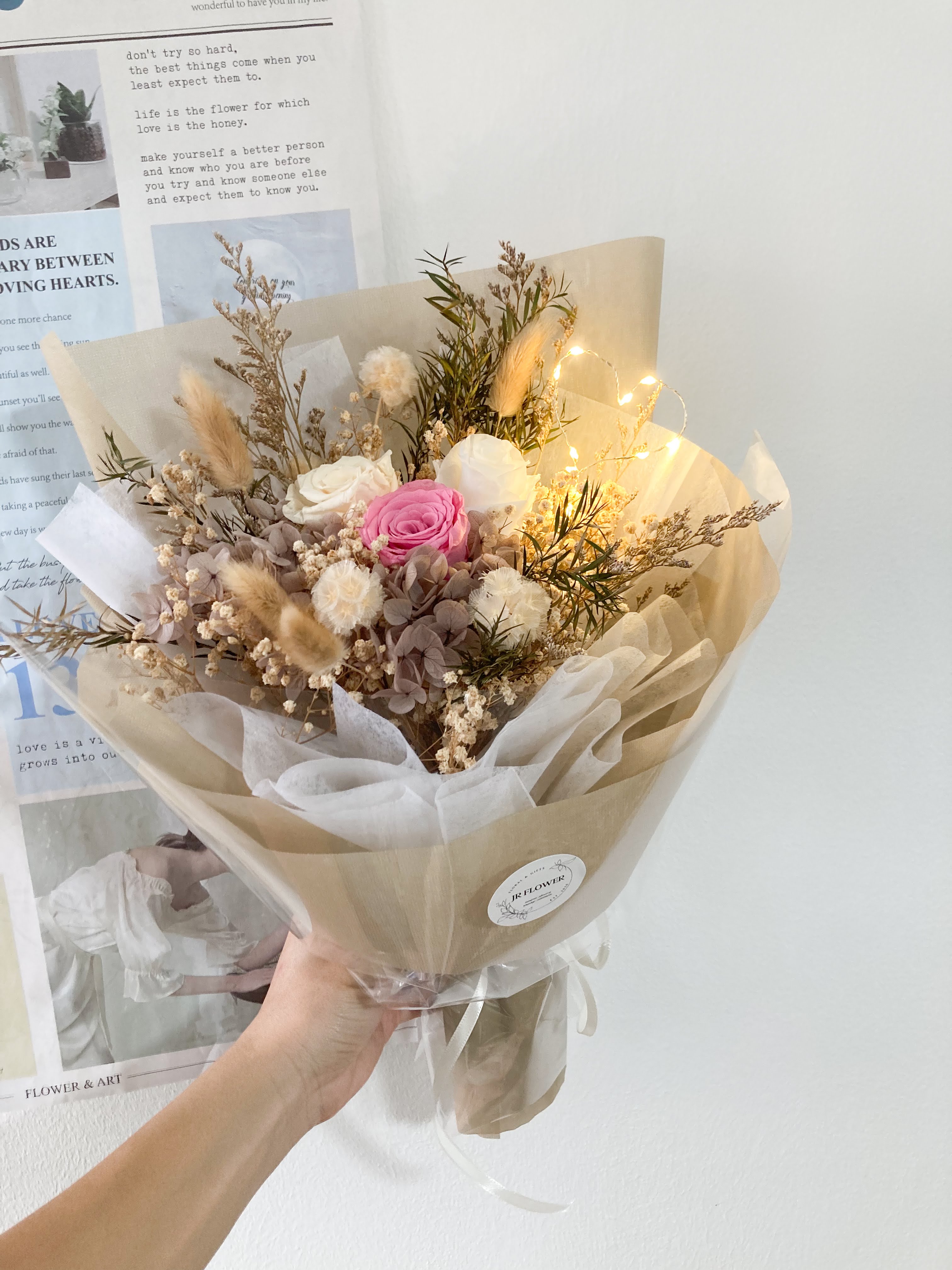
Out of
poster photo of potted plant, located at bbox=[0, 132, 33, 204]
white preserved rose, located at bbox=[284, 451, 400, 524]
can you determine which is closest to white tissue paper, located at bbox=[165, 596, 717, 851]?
white preserved rose, located at bbox=[284, 451, 400, 524]

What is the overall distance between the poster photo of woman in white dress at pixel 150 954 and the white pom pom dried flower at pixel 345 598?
351 millimetres

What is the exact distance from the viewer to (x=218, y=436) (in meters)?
0.47

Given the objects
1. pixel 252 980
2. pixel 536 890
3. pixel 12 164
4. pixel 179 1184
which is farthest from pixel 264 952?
pixel 12 164

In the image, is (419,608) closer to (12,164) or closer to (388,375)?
(388,375)

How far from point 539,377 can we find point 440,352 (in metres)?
0.08

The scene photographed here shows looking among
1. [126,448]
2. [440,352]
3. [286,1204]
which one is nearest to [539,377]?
[440,352]

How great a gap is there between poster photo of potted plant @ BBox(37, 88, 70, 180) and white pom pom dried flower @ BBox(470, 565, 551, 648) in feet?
1.54

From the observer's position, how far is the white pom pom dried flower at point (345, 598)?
402 mm

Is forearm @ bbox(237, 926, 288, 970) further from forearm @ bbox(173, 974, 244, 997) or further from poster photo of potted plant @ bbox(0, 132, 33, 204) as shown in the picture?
poster photo of potted plant @ bbox(0, 132, 33, 204)

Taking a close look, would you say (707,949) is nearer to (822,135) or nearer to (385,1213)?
(385,1213)

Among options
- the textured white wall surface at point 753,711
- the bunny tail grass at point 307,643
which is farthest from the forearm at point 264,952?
the bunny tail grass at point 307,643

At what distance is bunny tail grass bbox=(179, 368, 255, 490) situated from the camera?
0.47 meters

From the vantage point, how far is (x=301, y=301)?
550 millimetres

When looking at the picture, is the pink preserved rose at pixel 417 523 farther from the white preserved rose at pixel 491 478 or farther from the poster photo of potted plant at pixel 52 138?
the poster photo of potted plant at pixel 52 138
